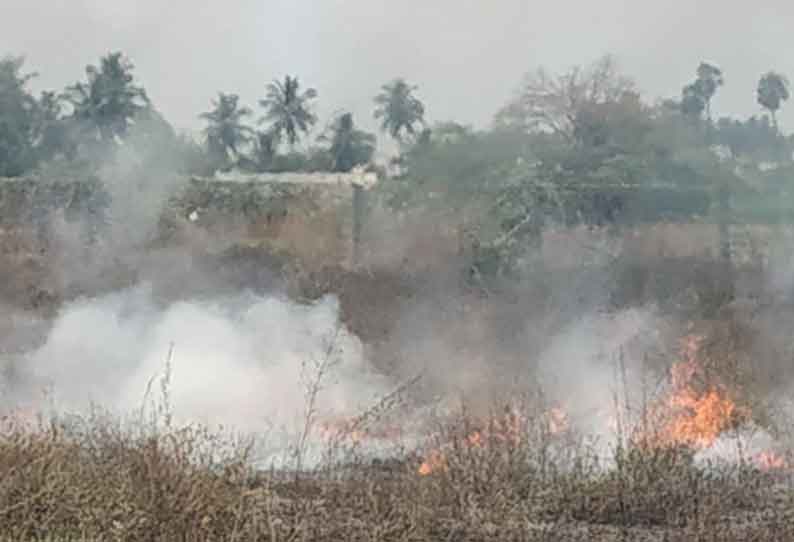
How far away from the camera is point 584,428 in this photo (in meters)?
21.6

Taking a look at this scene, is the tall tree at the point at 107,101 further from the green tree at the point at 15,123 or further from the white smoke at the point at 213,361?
the white smoke at the point at 213,361

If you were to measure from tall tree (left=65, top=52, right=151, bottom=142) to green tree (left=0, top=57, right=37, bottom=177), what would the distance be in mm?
2187

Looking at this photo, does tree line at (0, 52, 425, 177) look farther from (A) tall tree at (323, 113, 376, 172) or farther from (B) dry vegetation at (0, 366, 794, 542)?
(B) dry vegetation at (0, 366, 794, 542)

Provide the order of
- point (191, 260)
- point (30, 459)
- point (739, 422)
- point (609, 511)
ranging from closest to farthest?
point (30, 459) < point (609, 511) < point (739, 422) < point (191, 260)

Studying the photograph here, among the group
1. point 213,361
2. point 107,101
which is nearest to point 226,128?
point 107,101

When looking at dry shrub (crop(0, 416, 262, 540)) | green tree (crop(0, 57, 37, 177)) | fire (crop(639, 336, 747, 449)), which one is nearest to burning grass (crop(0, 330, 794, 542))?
dry shrub (crop(0, 416, 262, 540))

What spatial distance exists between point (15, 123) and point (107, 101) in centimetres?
496

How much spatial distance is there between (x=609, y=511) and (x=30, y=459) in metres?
6.55

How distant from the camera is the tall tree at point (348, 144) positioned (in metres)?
52.9

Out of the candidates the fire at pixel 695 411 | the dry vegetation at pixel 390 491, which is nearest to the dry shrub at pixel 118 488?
the dry vegetation at pixel 390 491

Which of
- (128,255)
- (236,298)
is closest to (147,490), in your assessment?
(236,298)

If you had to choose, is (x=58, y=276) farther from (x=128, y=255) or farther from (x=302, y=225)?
(x=302, y=225)

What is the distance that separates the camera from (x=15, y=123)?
50188 millimetres

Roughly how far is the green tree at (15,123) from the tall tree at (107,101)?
2.19 metres
